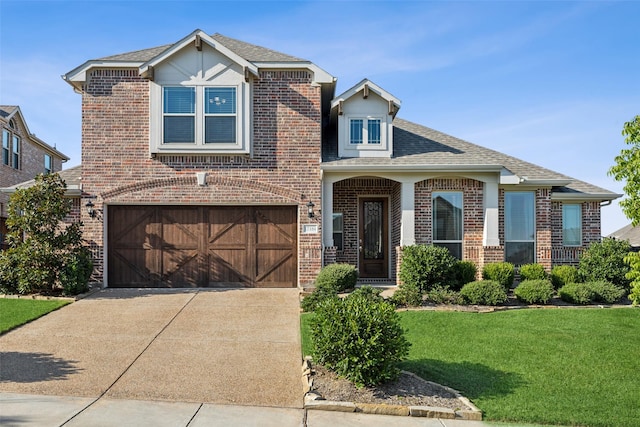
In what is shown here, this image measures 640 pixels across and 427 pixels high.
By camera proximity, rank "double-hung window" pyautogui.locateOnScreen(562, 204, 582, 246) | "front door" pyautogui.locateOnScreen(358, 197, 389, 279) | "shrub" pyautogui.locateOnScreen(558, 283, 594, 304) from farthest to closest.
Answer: "front door" pyautogui.locateOnScreen(358, 197, 389, 279)
"double-hung window" pyautogui.locateOnScreen(562, 204, 582, 246)
"shrub" pyautogui.locateOnScreen(558, 283, 594, 304)

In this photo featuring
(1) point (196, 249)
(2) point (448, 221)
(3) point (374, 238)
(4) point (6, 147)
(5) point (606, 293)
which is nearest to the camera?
(5) point (606, 293)

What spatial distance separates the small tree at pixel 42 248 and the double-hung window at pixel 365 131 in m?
7.72

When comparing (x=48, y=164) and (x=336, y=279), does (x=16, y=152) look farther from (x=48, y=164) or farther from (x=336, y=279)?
(x=336, y=279)

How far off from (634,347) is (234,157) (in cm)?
A: 999

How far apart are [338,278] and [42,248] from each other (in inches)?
286

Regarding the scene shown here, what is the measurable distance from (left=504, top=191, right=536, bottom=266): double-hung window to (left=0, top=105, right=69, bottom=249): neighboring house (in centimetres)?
1953

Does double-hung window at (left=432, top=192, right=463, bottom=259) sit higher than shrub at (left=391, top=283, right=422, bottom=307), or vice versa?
double-hung window at (left=432, top=192, right=463, bottom=259)

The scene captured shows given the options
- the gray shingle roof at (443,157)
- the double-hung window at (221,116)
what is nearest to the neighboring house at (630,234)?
the gray shingle roof at (443,157)

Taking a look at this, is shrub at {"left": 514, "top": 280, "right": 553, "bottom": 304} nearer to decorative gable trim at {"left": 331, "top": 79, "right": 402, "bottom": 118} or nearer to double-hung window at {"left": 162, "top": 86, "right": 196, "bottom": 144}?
decorative gable trim at {"left": 331, "top": 79, "right": 402, "bottom": 118}

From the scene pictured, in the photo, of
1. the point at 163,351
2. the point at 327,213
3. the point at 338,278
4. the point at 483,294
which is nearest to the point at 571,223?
the point at 483,294

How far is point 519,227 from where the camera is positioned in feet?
48.9

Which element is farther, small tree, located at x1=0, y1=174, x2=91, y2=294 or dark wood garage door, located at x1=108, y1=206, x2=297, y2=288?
dark wood garage door, located at x1=108, y1=206, x2=297, y2=288

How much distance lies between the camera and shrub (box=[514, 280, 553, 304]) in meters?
12.0

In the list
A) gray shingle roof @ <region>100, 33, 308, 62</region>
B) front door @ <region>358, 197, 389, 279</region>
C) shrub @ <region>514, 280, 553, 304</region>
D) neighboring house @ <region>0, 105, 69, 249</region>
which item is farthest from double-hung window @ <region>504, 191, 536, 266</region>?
neighboring house @ <region>0, 105, 69, 249</region>
